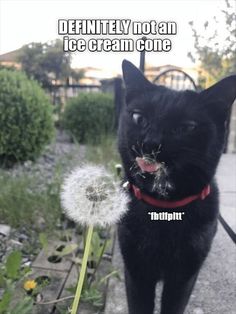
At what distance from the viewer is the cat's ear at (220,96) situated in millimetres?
999

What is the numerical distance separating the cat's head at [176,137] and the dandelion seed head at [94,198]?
0.10 m

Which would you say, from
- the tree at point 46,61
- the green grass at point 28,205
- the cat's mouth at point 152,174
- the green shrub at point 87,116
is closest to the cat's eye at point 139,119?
the cat's mouth at point 152,174

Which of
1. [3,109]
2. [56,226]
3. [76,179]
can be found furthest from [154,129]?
[3,109]

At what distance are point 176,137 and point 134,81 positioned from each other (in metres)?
0.28

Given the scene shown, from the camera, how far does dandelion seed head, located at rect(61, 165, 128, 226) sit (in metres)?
0.94

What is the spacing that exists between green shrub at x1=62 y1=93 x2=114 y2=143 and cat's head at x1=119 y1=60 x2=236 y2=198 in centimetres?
468

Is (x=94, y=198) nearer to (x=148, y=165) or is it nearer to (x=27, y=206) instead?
(x=148, y=165)

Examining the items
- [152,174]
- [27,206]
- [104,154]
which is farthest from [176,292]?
[104,154]

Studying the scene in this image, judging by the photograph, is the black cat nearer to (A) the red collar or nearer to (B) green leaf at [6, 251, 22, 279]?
(A) the red collar

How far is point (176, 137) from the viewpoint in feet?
3.09

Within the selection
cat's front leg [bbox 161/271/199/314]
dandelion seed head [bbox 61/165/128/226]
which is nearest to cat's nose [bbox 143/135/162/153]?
dandelion seed head [bbox 61/165/128/226]

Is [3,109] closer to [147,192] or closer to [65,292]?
[65,292]

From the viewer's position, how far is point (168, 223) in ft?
3.53

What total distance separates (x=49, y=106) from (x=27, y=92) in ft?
1.26
